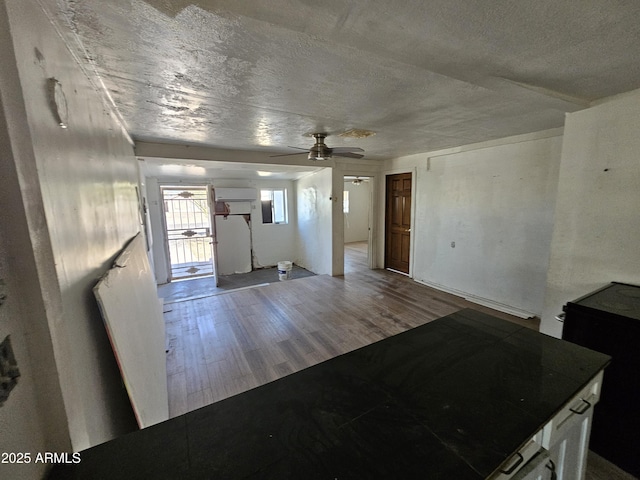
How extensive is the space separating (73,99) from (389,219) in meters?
4.90

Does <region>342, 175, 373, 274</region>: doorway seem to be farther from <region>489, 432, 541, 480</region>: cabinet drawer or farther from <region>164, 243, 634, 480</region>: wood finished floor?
<region>489, 432, 541, 480</region>: cabinet drawer

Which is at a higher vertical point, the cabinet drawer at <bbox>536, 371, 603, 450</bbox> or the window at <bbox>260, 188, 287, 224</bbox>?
the window at <bbox>260, 188, 287, 224</bbox>

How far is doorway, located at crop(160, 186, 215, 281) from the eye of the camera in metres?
6.53

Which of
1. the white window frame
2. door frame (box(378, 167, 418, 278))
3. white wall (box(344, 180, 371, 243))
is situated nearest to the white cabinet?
door frame (box(378, 167, 418, 278))

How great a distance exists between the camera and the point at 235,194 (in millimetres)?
6238

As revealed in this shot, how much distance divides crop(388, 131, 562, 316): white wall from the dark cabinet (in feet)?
5.60

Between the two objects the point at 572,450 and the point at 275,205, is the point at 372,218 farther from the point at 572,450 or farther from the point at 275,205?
the point at 572,450

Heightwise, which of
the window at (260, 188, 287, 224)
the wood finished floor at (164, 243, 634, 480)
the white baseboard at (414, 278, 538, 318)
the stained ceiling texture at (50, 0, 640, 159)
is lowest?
the wood finished floor at (164, 243, 634, 480)

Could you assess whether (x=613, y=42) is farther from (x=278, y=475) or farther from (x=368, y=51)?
(x=278, y=475)

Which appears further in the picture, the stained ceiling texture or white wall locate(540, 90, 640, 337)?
white wall locate(540, 90, 640, 337)

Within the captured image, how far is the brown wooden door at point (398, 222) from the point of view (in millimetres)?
4848

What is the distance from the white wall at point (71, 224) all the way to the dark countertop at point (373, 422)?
0.91ft

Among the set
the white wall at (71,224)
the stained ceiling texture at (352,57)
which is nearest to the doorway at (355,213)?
the stained ceiling texture at (352,57)

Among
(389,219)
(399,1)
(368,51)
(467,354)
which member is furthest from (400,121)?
(389,219)
